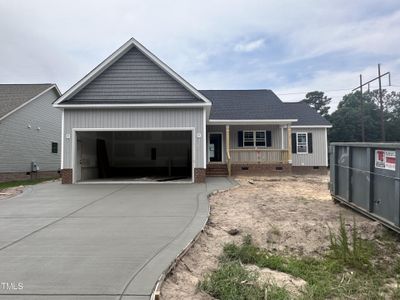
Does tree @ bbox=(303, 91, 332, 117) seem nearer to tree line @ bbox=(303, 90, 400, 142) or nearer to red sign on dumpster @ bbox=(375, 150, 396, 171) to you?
tree line @ bbox=(303, 90, 400, 142)

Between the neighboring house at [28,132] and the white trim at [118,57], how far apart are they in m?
6.95

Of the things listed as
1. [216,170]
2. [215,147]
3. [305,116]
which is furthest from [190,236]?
[305,116]

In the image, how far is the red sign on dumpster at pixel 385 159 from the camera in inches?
293

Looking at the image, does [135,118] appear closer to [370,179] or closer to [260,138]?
[260,138]

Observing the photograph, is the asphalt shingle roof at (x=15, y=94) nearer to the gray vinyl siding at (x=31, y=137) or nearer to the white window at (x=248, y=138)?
the gray vinyl siding at (x=31, y=137)

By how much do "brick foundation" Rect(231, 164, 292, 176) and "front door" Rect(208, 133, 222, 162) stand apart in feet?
5.87

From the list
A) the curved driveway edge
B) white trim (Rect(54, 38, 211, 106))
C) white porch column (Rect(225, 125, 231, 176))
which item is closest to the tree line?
white porch column (Rect(225, 125, 231, 176))

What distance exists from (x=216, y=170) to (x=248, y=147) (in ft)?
10.2

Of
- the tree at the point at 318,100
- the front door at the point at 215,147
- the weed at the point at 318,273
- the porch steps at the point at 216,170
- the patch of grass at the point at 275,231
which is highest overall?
the tree at the point at 318,100

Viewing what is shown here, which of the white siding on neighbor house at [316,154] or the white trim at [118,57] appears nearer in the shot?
the white trim at [118,57]

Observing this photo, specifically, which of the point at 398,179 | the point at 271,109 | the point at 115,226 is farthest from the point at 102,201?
the point at 271,109

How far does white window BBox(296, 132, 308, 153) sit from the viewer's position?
26672mm

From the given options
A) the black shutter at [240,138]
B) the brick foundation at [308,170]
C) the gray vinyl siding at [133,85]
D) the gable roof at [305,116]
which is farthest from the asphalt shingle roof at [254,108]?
the gray vinyl siding at [133,85]

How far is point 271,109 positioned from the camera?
973 inches
